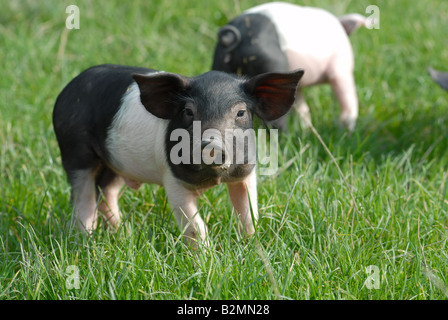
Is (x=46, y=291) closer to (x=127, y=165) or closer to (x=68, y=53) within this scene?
(x=127, y=165)

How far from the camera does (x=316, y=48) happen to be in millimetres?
4746

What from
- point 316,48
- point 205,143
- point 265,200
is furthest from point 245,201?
point 316,48

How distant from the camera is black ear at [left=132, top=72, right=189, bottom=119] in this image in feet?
9.49

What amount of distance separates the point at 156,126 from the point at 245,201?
0.56 metres

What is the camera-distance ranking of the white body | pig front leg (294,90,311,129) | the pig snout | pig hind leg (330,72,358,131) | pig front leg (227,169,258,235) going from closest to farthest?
the pig snout → pig front leg (227,169,258,235) → the white body → pig front leg (294,90,311,129) → pig hind leg (330,72,358,131)

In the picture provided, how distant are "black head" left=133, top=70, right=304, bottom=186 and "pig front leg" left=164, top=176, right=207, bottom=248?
0.08m

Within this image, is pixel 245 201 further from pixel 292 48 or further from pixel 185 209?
pixel 292 48

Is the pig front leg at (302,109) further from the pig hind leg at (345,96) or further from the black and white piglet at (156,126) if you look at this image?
the black and white piglet at (156,126)

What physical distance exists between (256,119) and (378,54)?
338cm

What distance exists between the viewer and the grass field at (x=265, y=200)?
280 centimetres

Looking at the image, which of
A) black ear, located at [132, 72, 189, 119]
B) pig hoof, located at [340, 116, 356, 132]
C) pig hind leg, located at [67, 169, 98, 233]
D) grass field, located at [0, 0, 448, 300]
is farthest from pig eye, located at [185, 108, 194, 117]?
pig hoof, located at [340, 116, 356, 132]

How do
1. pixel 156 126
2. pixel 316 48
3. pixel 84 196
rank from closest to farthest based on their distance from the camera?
pixel 156 126
pixel 84 196
pixel 316 48

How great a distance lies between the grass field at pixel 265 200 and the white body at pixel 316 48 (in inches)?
7.7

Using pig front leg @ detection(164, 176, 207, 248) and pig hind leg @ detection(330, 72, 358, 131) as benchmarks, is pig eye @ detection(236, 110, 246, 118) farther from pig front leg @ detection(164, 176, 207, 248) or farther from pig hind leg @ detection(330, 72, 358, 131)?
pig hind leg @ detection(330, 72, 358, 131)
